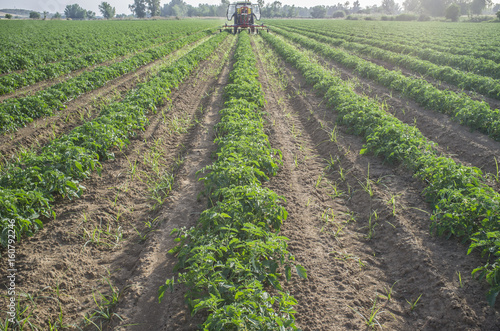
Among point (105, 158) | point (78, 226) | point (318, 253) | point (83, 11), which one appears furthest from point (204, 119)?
point (83, 11)

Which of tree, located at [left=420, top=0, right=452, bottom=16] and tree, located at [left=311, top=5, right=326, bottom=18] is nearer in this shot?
tree, located at [left=420, top=0, right=452, bottom=16]

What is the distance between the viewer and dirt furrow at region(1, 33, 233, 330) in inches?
128

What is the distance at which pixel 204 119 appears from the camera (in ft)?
28.6

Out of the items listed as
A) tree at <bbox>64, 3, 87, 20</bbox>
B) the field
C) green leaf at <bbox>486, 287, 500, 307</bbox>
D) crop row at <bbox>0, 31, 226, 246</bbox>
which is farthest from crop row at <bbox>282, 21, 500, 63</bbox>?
tree at <bbox>64, 3, 87, 20</bbox>

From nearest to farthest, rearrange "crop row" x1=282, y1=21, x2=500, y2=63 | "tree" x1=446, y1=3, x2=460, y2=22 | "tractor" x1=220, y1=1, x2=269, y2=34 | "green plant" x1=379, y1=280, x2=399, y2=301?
"green plant" x1=379, y1=280, x2=399, y2=301, "crop row" x1=282, y1=21, x2=500, y2=63, "tractor" x1=220, y1=1, x2=269, y2=34, "tree" x1=446, y1=3, x2=460, y2=22

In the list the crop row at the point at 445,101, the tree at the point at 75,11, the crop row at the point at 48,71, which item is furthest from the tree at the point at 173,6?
the crop row at the point at 445,101

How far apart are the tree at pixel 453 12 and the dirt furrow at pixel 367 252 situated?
84.4 metres

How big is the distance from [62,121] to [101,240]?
5.86 m

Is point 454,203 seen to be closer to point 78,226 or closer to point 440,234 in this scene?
point 440,234

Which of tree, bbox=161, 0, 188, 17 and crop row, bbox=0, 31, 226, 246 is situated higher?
tree, bbox=161, 0, 188, 17

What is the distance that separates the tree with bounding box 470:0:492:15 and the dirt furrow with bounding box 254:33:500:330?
389 feet

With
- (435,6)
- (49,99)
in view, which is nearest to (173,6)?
(435,6)

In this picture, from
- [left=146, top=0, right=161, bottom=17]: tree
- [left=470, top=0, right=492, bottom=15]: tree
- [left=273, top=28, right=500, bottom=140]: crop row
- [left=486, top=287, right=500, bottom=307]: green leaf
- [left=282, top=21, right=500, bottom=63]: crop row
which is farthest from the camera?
[left=146, top=0, right=161, bottom=17]: tree

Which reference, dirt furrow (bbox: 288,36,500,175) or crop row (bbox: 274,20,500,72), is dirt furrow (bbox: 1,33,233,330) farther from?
crop row (bbox: 274,20,500,72)
